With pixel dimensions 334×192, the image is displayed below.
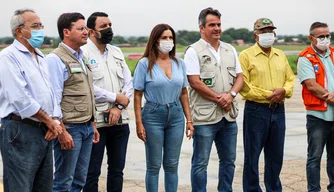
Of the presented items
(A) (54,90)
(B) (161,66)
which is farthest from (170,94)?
(A) (54,90)

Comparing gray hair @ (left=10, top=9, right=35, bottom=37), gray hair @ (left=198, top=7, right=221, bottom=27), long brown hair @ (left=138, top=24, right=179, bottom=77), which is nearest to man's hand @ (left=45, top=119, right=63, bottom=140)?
gray hair @ (left=10, top=9, right=35, bottom=37)

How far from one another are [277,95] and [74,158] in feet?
8.37

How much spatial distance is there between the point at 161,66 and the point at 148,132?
73 centimetres

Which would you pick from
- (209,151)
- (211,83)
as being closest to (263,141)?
(209,151)

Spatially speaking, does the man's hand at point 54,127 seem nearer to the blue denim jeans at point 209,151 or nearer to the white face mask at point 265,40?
the blue denim jeans at point 209,151

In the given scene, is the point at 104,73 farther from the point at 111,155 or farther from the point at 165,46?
the point at 111,155

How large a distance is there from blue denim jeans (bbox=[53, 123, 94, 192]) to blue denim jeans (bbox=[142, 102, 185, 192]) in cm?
74

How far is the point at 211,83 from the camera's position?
22.0 feet

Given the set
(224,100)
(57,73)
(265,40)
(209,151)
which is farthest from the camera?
(265,40)

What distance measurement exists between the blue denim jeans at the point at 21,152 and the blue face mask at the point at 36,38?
693mm

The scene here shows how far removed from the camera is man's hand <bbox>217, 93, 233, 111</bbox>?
666 centimetres

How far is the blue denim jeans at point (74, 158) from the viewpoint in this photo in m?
5.55

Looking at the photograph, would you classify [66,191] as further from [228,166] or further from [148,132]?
[228,166]

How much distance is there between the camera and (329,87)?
693 centimetres
